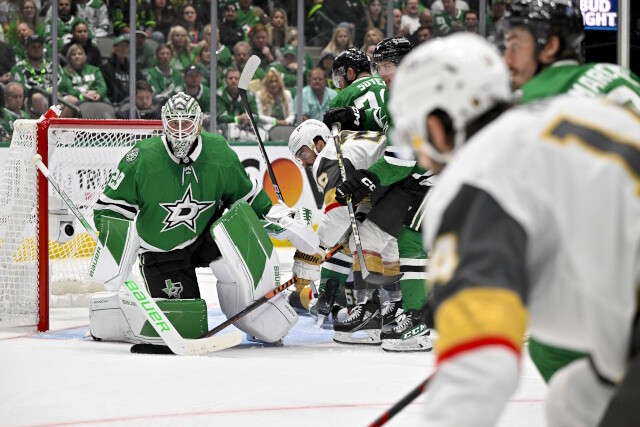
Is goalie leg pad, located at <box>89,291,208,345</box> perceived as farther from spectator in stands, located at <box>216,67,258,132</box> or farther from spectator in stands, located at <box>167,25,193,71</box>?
spectator in stands, located at <box>167,25,193,71</box>

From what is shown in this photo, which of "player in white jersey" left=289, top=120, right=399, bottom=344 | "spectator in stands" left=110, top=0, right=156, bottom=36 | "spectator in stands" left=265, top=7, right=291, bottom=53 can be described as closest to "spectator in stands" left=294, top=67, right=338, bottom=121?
"spectator in stands" left=265, top=7, right=291, bottom=53

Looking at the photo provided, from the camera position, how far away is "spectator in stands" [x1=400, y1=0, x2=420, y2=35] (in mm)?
8031

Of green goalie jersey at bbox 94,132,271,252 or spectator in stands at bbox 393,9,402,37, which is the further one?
spectator in stands at bbox 393,9,402,37

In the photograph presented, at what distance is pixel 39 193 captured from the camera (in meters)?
4.60

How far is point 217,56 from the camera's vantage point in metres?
7.92

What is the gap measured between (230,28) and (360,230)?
12.6ft

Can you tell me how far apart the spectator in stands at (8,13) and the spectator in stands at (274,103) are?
1.86 m

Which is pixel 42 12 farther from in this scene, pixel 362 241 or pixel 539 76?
pixel 539 76

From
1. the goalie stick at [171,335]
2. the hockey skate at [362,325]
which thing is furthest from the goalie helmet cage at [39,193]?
the hockey skate at [362,325]

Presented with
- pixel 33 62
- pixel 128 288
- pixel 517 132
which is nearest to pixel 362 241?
pixel 128 288

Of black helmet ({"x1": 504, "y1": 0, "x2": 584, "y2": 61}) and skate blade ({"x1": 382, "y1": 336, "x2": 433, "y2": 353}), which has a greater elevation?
black helmet ({"x1": 504, "y1": 0, "x2": 584, "y2": 61})

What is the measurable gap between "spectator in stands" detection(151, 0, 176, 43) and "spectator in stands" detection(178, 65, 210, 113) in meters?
0.37

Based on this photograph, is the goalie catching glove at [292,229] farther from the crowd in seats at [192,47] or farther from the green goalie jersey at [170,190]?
the crowd in seats at [192,47]

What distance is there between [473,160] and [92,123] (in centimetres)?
391
